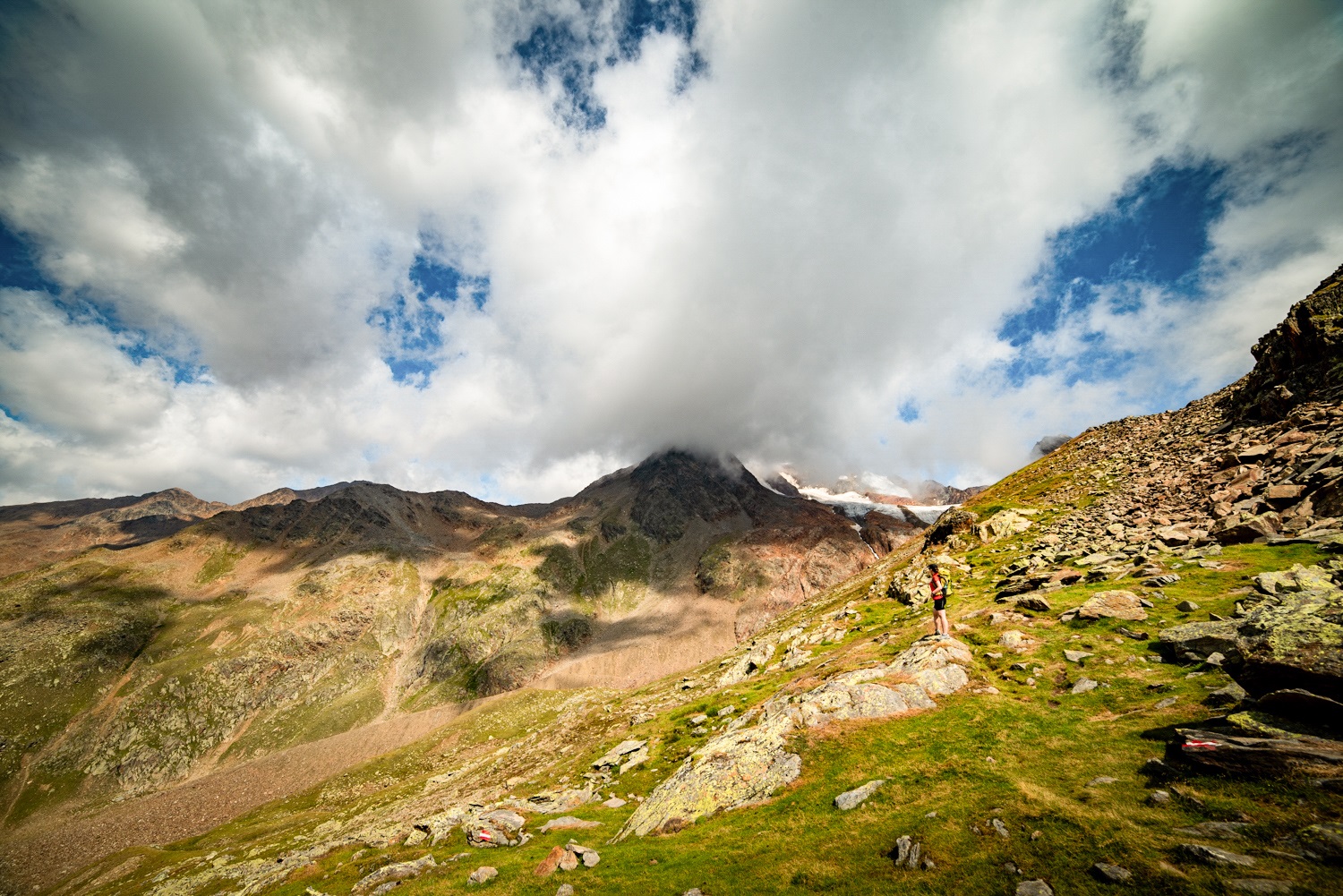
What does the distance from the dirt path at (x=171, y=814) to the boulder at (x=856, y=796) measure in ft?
685

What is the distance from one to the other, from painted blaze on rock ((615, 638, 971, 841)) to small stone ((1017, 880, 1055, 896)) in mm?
13405

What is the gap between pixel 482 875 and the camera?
23.4 meters

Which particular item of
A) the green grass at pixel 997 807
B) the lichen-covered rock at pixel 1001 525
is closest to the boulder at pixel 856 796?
the green grass at pixel 997 807

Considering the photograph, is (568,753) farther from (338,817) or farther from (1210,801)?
(1210,801)

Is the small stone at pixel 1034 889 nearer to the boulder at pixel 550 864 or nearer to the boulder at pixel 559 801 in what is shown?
the boulder at pixel 550 864

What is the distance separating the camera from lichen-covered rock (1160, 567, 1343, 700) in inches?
514

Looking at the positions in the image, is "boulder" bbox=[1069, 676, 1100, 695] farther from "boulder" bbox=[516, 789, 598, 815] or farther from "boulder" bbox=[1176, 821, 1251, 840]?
"boulder" bbox=[516, 789, 598, 815]

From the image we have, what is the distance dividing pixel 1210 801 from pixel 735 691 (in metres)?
52.8

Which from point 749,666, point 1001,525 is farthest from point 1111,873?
point 1001,525

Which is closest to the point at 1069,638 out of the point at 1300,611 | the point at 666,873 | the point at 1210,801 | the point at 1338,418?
the point at 1300,611

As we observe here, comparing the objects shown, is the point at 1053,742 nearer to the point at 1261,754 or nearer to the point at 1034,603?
the point at 1261,754

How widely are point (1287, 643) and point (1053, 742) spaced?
7.57 metres

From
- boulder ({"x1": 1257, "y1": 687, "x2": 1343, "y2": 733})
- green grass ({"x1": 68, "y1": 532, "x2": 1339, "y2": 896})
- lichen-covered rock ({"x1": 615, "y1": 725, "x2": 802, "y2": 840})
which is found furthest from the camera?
lichen-covered rock ({"x1": 615, "y1": 725, "x2": 802, "y2": 840})

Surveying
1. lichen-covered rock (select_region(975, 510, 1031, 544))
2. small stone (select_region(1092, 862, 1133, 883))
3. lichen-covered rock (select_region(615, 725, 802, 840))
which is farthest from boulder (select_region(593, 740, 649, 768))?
lichen-covered rock (select_region(975, 510, 1031, 544))
